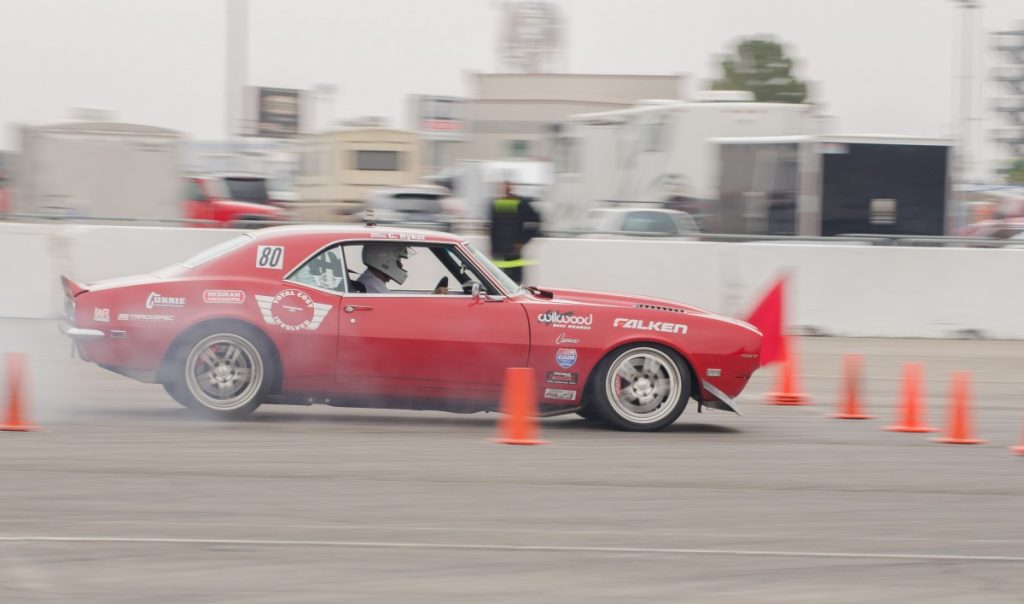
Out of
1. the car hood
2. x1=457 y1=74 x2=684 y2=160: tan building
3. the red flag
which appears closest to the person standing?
the red flag

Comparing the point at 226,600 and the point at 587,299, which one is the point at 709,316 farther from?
the point at 226,600

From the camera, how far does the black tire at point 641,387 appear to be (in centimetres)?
938

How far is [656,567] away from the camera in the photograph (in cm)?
570

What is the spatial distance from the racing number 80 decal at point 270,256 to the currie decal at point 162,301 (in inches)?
21.7

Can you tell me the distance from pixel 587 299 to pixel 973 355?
773cm

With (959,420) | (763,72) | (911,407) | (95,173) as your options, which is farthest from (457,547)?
(763,72)

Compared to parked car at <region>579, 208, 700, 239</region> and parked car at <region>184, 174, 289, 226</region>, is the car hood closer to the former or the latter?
parked car at <region>579, 208, 700, 239</region>

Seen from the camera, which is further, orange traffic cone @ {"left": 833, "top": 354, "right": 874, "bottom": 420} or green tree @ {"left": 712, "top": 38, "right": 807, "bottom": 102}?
green tree @ {"left": 712, "top": 38, "right": 807, "bottom": 102}

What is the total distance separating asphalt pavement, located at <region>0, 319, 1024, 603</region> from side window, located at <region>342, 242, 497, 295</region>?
94cm

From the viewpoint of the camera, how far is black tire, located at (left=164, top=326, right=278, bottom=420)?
9.07m

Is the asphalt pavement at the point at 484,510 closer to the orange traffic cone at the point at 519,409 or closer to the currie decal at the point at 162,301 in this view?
the orange traffic cone at the point at 519,409

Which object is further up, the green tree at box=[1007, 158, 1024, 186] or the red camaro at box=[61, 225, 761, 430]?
the green tree at box=[1007, 158, 1024, 186]

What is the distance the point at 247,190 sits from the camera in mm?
33125

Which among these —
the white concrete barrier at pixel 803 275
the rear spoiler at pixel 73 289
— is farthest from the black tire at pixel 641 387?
the white concrete barrier at pixel 803 275
